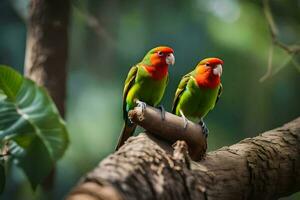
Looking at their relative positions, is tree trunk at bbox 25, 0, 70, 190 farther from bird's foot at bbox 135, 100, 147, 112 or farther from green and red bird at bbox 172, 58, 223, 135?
green and red bird at bbox 172, 58, 223, 135

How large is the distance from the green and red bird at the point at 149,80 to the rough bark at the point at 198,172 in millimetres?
657

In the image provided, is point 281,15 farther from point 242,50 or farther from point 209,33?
point 209,33

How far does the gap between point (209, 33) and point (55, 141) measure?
627 centimetres

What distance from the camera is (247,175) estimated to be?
2230 millimetres

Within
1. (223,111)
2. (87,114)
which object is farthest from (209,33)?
(87,114)

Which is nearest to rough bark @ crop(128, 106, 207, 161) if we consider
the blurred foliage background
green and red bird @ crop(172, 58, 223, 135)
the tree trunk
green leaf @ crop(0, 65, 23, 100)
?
green leaf @ crop(0, 65, 23, 100)

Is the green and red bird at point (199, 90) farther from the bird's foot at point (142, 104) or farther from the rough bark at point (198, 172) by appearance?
the rough bark at point (198, 172)

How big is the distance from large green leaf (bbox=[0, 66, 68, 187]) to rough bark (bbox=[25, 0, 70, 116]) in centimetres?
111

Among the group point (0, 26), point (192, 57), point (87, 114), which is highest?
point (0, 26)

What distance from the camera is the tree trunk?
3.23 m

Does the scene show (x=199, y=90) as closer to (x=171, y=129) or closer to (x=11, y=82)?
(x=171, y=129)

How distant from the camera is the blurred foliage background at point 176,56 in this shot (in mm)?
7172

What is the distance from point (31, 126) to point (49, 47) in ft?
4.23

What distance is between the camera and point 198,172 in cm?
200
